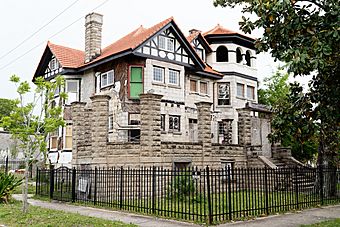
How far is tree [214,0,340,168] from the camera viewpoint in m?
7.89

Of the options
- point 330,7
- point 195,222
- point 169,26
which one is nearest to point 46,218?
point 195,222

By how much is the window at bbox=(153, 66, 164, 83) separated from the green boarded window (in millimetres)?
1032

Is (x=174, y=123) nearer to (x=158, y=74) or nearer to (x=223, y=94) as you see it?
(x=158, y=74)

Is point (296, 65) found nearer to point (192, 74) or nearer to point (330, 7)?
point (330, 7)

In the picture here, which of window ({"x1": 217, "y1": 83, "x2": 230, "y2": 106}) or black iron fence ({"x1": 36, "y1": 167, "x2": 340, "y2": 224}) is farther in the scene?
window ({"x1": 217, "y1": 83, "x2": 230, "y2": 106})

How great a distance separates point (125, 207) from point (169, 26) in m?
14.5

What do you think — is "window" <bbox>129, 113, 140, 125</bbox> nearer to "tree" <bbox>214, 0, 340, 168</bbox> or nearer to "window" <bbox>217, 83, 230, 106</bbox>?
"window" <bbox>217, 83, 230, 106</bbox>

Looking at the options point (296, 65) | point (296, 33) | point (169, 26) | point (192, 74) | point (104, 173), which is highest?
point (169, 26)

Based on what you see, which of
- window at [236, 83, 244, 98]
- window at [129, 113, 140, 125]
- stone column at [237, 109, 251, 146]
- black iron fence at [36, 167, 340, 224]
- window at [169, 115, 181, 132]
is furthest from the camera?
window at [236, 83, 244, 98]

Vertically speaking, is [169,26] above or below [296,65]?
above

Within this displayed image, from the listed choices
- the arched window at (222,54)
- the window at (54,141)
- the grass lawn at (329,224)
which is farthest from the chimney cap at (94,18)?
the grass lawn at (329,224)

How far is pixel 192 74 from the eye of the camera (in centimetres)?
2905

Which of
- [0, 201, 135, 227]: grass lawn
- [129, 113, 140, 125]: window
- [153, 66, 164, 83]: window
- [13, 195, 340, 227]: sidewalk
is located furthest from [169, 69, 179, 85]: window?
[0, 201, 135, 227]: grass lawn

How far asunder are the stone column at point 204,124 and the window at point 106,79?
7487 mm
